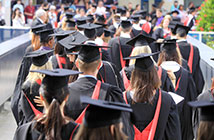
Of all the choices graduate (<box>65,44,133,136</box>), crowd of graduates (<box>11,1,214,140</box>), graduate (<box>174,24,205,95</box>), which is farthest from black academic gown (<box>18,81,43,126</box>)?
graduate (<box>174,24,205,95</box>)

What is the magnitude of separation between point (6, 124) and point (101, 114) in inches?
208

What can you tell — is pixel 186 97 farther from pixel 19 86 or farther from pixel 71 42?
pixel 19 86

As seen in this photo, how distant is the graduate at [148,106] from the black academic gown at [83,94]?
18 cm

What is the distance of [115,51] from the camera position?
7.17m

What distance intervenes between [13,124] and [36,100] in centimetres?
390

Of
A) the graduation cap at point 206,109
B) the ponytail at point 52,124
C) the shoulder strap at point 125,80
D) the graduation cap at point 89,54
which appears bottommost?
the shoulder strap at point 125,80

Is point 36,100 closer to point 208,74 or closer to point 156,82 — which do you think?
point 156,82

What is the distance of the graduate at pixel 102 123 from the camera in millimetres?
2381

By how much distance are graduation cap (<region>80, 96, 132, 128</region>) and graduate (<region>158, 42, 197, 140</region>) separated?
2.50m

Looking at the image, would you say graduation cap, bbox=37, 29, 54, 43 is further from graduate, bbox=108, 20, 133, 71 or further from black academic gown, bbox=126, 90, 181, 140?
black academic gown, bbox=126, 90, 181, 140

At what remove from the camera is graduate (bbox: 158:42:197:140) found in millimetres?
5082

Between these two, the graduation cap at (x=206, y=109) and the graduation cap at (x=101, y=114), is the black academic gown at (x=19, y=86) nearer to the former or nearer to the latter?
the graduation cap at (x=101, y=114)

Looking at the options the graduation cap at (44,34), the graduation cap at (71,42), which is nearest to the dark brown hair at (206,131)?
the graduation cap at (71,42)

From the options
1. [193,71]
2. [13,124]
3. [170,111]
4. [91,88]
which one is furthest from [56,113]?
[13,124]
